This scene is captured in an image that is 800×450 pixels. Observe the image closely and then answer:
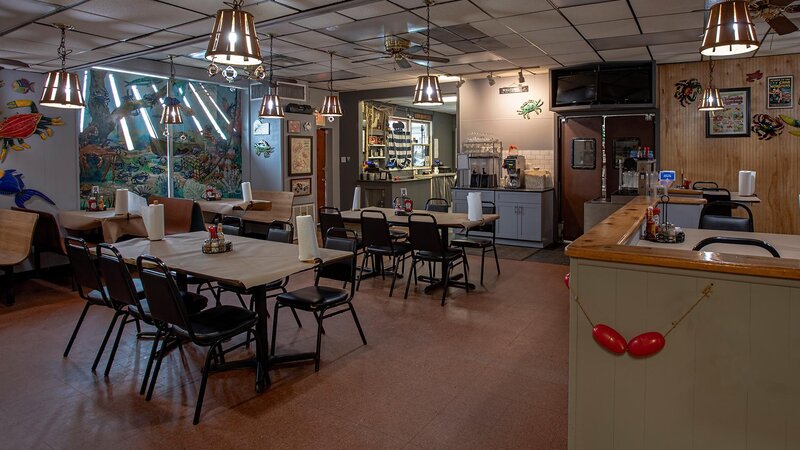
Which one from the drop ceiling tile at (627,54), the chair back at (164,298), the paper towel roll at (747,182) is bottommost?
the chair back at (164,298)

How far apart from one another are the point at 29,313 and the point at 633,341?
5.47 meters

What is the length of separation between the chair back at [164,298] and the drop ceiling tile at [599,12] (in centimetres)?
430

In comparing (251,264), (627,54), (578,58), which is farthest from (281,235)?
(627,54)

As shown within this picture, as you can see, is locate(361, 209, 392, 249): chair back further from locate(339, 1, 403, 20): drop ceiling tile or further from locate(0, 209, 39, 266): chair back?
locate(0, 209, 39, 266): chair back

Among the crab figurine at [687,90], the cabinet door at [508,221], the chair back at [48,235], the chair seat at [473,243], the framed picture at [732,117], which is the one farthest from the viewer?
the cabinet door at [508,221]

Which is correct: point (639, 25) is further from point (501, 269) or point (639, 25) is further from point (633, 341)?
point (633, 341)

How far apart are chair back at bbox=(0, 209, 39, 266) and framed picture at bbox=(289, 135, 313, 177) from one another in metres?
4.23

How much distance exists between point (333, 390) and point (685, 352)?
84.2 inches

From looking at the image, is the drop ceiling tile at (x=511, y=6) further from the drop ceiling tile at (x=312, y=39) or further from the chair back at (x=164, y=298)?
the chair back at (x=164, y=298)

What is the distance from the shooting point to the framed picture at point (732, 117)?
24.9 ft

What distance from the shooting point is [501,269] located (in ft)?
22.9

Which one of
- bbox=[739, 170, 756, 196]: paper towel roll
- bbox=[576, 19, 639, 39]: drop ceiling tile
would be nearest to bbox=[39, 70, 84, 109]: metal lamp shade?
bbox=[576, 19, 639, 39]: drop ceiling tile

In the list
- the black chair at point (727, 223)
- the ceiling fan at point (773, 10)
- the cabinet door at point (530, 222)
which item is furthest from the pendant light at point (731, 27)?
the cabinet door at point (530, 222)

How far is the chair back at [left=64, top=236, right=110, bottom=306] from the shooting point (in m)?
3.82
